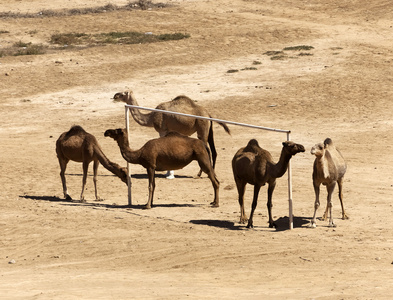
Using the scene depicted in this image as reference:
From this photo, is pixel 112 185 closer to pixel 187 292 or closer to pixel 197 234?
pixel 197 234

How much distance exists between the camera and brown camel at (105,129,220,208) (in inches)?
652

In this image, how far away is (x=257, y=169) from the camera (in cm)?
1493

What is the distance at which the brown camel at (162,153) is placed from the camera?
1656cm

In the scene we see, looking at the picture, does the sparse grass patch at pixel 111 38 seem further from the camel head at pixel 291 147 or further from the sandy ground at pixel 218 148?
the camel head at pixel 291 147

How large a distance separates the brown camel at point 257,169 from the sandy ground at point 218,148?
541 millimetres

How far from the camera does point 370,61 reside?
101 ft

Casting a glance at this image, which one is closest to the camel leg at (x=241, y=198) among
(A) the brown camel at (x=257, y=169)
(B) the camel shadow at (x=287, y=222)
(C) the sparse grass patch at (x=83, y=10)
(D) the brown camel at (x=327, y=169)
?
(A) the brown camel at (x=257, y=169)

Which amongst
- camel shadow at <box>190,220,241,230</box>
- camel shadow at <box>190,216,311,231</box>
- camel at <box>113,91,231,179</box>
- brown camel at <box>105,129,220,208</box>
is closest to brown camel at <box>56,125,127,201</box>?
brown camel at <box>105,129,220,208</box>

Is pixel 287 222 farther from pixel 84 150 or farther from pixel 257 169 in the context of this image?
pixel 84 150


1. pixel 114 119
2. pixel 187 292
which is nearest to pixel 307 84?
pixel 114 119

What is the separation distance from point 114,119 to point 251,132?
172 inches

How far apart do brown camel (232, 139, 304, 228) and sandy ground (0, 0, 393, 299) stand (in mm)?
541

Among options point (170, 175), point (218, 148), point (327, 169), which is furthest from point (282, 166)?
point (218, 148)

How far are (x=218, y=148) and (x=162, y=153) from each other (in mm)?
6323
